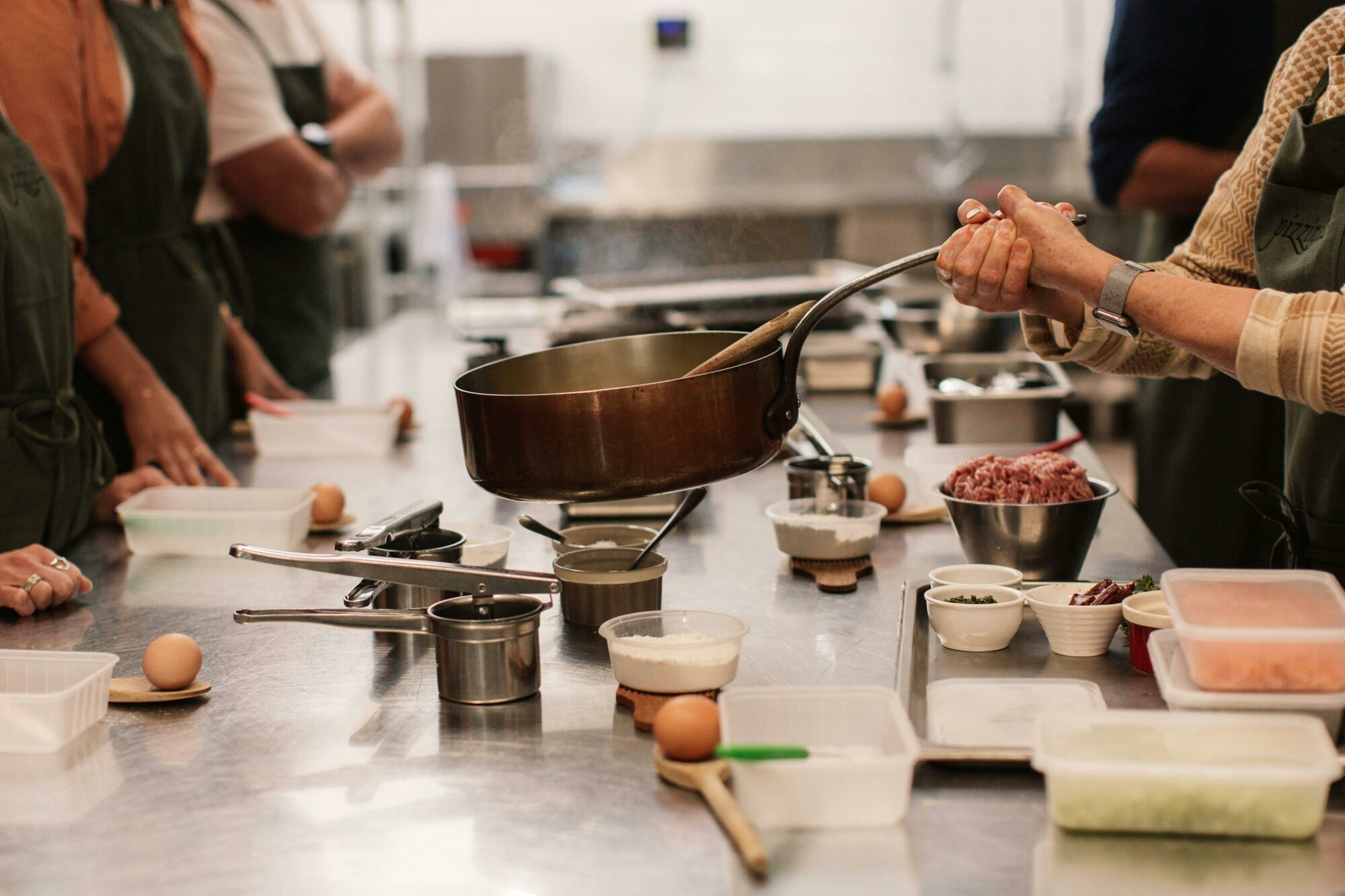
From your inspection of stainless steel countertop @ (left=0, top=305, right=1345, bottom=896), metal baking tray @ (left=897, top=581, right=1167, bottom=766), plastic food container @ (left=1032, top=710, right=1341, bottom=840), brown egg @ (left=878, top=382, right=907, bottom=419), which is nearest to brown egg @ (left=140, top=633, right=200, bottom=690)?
stainless steel countertop @ (left=0, top=305, right=1345, bottom=896)

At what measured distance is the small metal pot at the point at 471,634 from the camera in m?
1.24

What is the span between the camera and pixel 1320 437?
158cm

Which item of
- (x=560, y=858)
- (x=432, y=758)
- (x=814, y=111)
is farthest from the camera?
(x=814, y=111)

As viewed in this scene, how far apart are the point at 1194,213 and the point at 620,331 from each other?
1.17 metres

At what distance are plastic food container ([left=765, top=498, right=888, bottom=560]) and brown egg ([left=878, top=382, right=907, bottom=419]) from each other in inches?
35.9

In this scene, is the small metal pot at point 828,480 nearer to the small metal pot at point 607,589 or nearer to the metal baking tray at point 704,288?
the small metal pot at point 607,589

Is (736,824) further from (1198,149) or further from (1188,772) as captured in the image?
(1198,149)

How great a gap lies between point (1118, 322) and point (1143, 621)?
30 centimetres

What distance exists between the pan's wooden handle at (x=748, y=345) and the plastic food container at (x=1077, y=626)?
38 centimetres

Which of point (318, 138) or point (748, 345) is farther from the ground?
point (318, 138)

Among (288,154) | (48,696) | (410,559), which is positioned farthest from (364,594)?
(288,154)

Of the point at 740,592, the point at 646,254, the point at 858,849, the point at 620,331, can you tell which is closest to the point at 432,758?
the point at 858,849

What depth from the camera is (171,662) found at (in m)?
1.27

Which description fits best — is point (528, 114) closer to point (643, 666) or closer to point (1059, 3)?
point (1059, 3)
